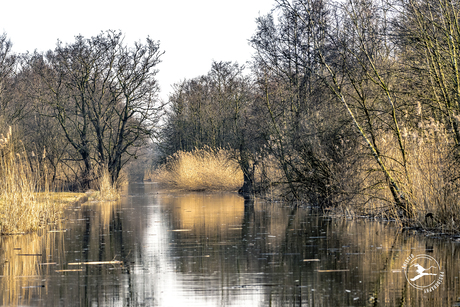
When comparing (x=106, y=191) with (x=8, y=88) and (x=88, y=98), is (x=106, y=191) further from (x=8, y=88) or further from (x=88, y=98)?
A: (x=8, y=88)

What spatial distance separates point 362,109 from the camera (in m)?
13.8

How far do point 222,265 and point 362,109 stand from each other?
6.80m

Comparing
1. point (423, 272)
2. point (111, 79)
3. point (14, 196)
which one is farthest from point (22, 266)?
→ point (111, 79)

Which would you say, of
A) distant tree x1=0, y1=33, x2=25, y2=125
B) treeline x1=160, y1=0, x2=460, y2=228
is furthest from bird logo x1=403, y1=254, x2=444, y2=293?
distant tree x1=0, y1=33, x2=25, y2=125

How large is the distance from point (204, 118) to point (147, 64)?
1596 cm

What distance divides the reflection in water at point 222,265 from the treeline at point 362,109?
1.36 metres

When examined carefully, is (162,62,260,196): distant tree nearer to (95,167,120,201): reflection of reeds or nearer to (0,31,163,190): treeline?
(0,31,163,190): treeline

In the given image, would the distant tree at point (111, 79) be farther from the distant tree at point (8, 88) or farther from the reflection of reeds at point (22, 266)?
the reflection of reeds at point (22, 266)

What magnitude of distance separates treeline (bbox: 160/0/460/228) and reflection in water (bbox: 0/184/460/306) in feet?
4.45

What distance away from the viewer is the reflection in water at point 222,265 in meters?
6.34

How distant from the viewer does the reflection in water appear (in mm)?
6340

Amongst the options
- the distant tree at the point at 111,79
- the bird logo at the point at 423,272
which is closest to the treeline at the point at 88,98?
the distant tree at the point at 111,79

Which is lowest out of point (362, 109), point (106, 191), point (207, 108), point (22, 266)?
point (22, 266)

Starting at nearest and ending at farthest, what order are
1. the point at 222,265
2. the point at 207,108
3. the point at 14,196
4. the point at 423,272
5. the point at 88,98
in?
the point at 423,272 < the point at 222,265 < the point at 14,196 < the point at 88,98 < the point at 207,108
